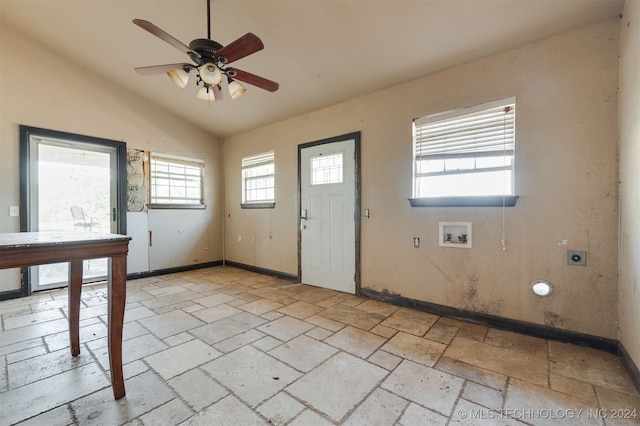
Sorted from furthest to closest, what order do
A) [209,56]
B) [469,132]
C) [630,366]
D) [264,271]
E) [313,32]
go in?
[264,271], [469,132], [313,32], [209,56], [630,366]

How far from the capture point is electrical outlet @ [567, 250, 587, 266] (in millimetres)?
2293

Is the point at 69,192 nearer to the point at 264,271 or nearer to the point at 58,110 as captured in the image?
the point at 58,110

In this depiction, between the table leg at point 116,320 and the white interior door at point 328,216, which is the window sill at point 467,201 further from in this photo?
the table leg at point 116,320

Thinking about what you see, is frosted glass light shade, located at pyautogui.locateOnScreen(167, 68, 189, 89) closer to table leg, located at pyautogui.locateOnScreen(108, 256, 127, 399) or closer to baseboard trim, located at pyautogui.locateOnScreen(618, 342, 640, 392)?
table leg, located at pyautogui.locateOnScreen(108, 256, 127, 399)

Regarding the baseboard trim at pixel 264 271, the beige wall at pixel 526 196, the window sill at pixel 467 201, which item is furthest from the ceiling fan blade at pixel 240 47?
the baseboard trim at pixel 264 271

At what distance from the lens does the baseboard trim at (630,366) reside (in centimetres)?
175

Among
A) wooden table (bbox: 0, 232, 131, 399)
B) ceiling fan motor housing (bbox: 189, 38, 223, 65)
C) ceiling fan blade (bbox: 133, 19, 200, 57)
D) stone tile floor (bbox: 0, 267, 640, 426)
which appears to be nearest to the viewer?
wooden table (bbox: 0, 232, 131, 399)

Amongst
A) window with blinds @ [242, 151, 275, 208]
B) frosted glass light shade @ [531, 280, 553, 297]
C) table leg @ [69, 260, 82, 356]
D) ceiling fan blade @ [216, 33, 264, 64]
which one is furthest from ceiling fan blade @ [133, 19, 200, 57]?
frosted glass light shade @ [531, 280, 553, 297]

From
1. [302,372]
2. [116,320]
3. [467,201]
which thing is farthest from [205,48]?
[467,201]

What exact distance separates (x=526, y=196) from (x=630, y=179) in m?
0.66

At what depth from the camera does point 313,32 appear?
2711mm

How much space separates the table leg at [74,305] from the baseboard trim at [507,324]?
9.45ft

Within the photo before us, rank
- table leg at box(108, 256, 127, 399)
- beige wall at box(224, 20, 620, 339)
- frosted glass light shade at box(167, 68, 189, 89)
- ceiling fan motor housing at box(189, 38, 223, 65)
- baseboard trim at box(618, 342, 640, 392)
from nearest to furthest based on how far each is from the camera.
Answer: table leg at box(108, 256, 127, 399)
baseboard trim at box(618, 342, 640, 392)
ceiling fan motor housing at box(189, 38, 223, 65)
beige wall at box(224, 20, 620, 339)
frosted glass light shade at box(167, 68, 189, 89)

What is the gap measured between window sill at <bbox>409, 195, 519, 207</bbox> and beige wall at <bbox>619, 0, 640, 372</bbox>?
71 centimetres
